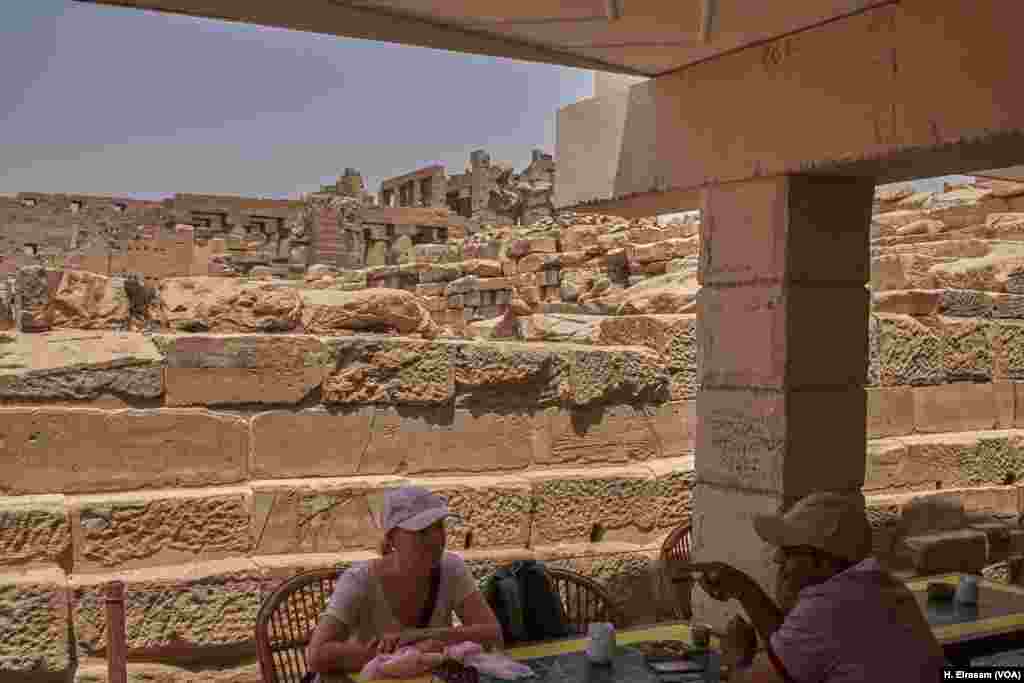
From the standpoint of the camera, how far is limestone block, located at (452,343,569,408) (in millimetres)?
5516

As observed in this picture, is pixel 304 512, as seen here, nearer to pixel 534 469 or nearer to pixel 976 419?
pixel 534 469

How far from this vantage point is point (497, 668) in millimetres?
3129

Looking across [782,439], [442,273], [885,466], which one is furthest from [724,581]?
[442,273]

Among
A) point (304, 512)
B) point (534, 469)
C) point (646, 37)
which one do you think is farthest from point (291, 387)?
point (646, 37)

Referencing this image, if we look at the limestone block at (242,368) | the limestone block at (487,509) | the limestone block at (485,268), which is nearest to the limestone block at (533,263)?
the limestone block at (485,268)

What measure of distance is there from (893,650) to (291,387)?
3.20 m

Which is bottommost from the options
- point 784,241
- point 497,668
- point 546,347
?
point 497,668

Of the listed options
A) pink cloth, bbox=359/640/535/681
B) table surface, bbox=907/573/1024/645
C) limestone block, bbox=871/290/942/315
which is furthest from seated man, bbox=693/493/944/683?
limestone block, bbox=871/290/942/315

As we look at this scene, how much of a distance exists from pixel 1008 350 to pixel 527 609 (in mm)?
5229

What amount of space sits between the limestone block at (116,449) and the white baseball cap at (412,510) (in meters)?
1.76

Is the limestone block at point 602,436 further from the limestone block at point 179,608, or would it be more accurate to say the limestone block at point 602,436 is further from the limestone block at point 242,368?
the limestone block at point 179,608

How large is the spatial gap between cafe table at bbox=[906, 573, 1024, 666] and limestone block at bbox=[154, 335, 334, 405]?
277cm

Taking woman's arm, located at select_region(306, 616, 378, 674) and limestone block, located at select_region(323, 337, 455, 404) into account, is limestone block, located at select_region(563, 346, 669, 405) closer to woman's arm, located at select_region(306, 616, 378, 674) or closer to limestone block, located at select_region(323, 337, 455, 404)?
limestone block, located at select_region(323, 337, 455, 404)

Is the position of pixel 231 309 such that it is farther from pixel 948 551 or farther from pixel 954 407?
pixel 954 407
